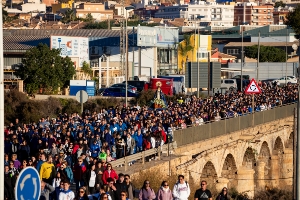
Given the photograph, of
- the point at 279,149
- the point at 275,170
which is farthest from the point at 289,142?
the point at 275,170

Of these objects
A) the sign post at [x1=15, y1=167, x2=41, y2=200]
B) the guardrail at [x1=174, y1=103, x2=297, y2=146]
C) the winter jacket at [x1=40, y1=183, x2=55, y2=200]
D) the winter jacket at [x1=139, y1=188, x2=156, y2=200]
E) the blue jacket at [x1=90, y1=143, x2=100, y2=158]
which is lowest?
the guardrail at [x1=174, y1=103, x2=297, y2=146]

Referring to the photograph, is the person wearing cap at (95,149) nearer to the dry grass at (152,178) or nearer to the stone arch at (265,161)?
the dry grass at (152,178)

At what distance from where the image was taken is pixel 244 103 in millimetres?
41375

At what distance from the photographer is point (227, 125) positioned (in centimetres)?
3406

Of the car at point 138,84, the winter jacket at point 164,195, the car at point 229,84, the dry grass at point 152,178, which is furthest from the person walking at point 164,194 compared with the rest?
the car at point 229,84

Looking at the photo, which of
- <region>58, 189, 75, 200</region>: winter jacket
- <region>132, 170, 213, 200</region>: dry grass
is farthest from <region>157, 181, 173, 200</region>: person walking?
<region>132, 170, 213, 200</region>: dry grass

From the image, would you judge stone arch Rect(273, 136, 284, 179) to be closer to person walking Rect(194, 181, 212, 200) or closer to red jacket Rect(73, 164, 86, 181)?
red jacket Rect(73, 164, 86, 181)

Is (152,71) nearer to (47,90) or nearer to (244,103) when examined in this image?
(47,90)

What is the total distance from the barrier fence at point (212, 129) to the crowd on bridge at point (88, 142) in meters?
0.25

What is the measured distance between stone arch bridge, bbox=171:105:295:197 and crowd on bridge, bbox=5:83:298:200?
75 centimetres

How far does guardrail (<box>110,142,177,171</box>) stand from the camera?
22594 millimetres

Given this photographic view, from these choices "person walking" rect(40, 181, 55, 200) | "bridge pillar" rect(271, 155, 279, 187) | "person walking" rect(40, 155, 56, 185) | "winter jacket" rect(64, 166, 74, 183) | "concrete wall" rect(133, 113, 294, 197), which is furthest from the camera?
"bridge pillar" rect(271, 155, 279, 187)

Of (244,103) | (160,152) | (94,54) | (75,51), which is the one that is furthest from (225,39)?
(160,152)

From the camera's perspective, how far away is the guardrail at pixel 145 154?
22594 mm
